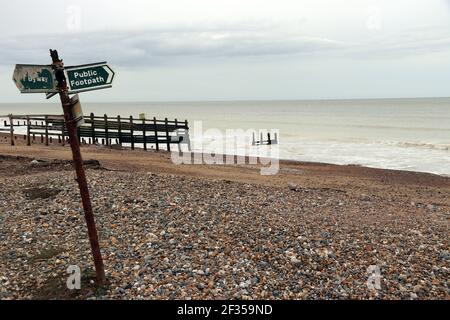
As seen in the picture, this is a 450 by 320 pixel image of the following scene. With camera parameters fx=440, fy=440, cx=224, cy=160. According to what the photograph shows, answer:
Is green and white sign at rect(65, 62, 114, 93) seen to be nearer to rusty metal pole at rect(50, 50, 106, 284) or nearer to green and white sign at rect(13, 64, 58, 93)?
rusty metal pole at rect(50, 50, 106, 284)

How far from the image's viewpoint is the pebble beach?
251 inches

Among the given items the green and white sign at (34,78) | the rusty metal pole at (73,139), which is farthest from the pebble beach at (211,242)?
the green and white sign at (34,78)

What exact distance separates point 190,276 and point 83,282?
155 cm

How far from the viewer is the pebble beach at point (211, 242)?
638cm

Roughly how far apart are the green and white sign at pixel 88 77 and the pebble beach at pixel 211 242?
2.81 meters

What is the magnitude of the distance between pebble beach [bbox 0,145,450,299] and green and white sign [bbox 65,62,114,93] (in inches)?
111

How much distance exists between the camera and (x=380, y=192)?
16.6 metres

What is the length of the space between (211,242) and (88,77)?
386 cm

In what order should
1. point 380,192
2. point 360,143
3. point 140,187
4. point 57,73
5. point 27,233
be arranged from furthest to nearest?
point 360,143
point 380,192
point 140,187
point 27,233
point 57,73

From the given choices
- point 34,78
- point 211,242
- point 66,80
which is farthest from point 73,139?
point 211,242
